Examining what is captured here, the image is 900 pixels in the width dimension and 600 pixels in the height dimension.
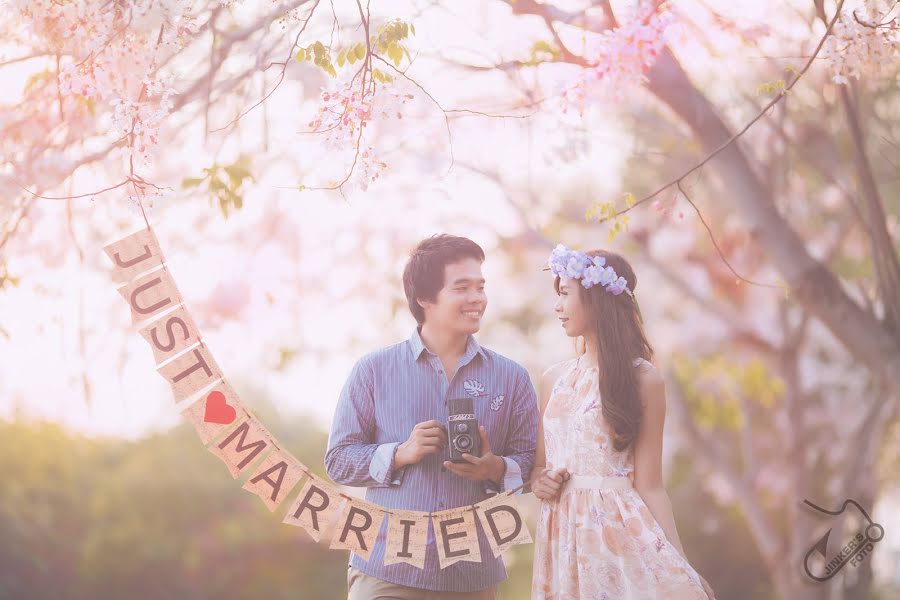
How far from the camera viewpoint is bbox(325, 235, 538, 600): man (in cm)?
251

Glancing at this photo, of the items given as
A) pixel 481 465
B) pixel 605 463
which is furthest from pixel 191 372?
pixel 605 463

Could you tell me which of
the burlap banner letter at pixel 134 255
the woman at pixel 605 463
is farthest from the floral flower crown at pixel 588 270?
the burlap banner letter at pixel 134 255

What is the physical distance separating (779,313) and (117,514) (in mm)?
5831

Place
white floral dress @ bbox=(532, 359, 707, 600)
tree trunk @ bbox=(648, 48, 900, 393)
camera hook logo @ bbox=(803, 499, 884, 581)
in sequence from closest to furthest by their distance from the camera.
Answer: white floral dress @ bbox=(532, 359, 707, 600) < tree trunk @ bbox=(648, 48, 900, 393) < camera hook logo @ bbox=(803, 499, 884, 581)

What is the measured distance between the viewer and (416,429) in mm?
2463

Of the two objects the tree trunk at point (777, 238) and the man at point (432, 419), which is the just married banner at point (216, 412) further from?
Answer: the tree trunk at point (777, 238)

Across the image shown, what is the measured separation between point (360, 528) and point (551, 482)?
1.68 feet

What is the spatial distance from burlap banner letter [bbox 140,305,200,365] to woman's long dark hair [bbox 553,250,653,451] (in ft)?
3.28

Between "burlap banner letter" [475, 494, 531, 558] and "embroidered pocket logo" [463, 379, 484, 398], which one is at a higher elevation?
"embroidered pocket logo" [463, 379, 484, 398]

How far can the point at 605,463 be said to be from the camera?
97.1 inches

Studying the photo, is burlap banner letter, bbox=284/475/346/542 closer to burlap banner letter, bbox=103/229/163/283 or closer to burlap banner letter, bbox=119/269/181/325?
burlap banner letter, bbox=119/269/181/325

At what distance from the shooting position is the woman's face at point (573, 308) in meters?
2.54

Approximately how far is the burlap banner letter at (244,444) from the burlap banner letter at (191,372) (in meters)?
0.15

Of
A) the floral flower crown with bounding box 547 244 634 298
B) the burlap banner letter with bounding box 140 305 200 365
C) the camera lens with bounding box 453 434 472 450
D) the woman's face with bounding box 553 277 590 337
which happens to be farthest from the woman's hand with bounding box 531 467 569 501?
the burlap banner letter with bounding box 140 305 200 365
